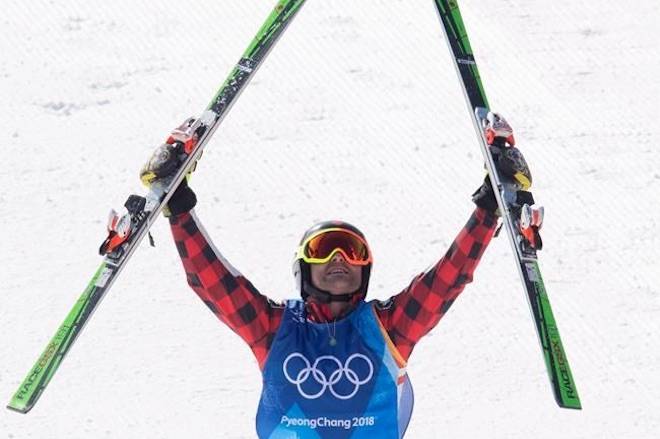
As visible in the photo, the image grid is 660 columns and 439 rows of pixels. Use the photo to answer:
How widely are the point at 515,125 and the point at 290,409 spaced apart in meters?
9.25

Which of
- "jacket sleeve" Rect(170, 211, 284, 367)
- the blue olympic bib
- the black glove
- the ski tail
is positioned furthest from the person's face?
the ski tail

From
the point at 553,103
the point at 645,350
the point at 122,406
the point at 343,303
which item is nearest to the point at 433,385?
the point at 645,350

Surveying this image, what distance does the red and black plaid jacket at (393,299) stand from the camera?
516 cm

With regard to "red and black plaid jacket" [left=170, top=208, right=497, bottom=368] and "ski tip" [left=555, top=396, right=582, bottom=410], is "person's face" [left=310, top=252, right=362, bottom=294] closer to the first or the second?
"red and black plaid jacket" [left=170, top=208, right=497, bottom=368]

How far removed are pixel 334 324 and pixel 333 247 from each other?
0.36m

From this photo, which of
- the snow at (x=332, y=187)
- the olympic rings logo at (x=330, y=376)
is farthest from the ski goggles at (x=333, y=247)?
the snow at (x=332, y=187)

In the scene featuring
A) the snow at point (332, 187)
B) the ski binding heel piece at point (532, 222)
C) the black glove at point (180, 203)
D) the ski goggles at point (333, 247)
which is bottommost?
the snow at point (332, 187)

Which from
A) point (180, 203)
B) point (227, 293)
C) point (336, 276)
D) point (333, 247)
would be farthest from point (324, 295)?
point (180, 203)

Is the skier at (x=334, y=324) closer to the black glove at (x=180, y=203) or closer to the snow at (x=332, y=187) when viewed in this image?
the black glove at (x=180, y=203)

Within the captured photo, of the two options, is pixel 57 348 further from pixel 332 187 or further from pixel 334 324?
pixel 332 187

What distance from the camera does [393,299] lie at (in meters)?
5.30

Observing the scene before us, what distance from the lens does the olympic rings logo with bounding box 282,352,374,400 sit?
5078 mm

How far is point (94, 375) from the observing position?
955 cm

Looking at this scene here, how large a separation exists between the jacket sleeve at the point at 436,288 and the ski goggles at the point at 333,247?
264 millimetres
